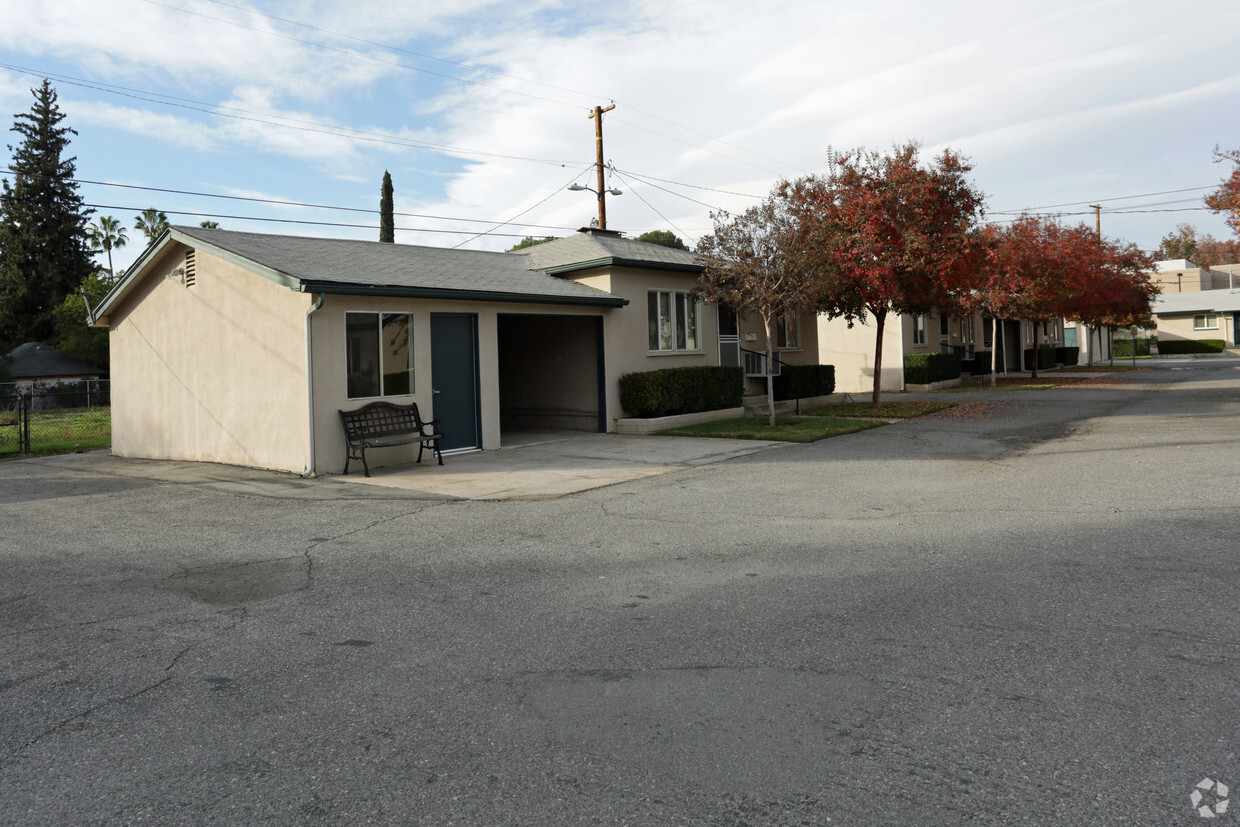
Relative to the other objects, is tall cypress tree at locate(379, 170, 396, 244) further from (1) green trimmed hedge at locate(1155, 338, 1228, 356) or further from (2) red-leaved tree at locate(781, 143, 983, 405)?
(1) green trimmed hedge at locate(1155, 338, 1228, 356)

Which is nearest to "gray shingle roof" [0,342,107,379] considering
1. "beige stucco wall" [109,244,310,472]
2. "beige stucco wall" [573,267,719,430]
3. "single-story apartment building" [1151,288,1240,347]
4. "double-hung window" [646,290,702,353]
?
"beige stucco wall" [109,244,310,472]

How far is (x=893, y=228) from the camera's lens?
1922 cm

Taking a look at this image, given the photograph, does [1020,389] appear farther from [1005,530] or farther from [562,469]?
[1005,530]

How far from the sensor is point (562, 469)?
12.7 metres

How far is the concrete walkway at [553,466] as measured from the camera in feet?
36.5

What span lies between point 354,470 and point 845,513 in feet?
25.3

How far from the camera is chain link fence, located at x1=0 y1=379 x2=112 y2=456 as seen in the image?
17.9 metres

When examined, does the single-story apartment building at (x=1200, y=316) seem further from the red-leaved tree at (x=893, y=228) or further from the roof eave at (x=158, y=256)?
the roof eave at (x=158, y=256)

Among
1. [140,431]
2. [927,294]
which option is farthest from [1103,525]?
[140,431]

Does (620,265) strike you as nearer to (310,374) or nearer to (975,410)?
(310,374)

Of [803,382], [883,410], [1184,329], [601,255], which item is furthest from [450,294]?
[1184,329]

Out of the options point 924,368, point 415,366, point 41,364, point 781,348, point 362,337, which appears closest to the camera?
point 362,337

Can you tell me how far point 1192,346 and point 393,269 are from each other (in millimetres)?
64652

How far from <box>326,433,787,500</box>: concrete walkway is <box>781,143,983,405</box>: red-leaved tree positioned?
566 centimetres
